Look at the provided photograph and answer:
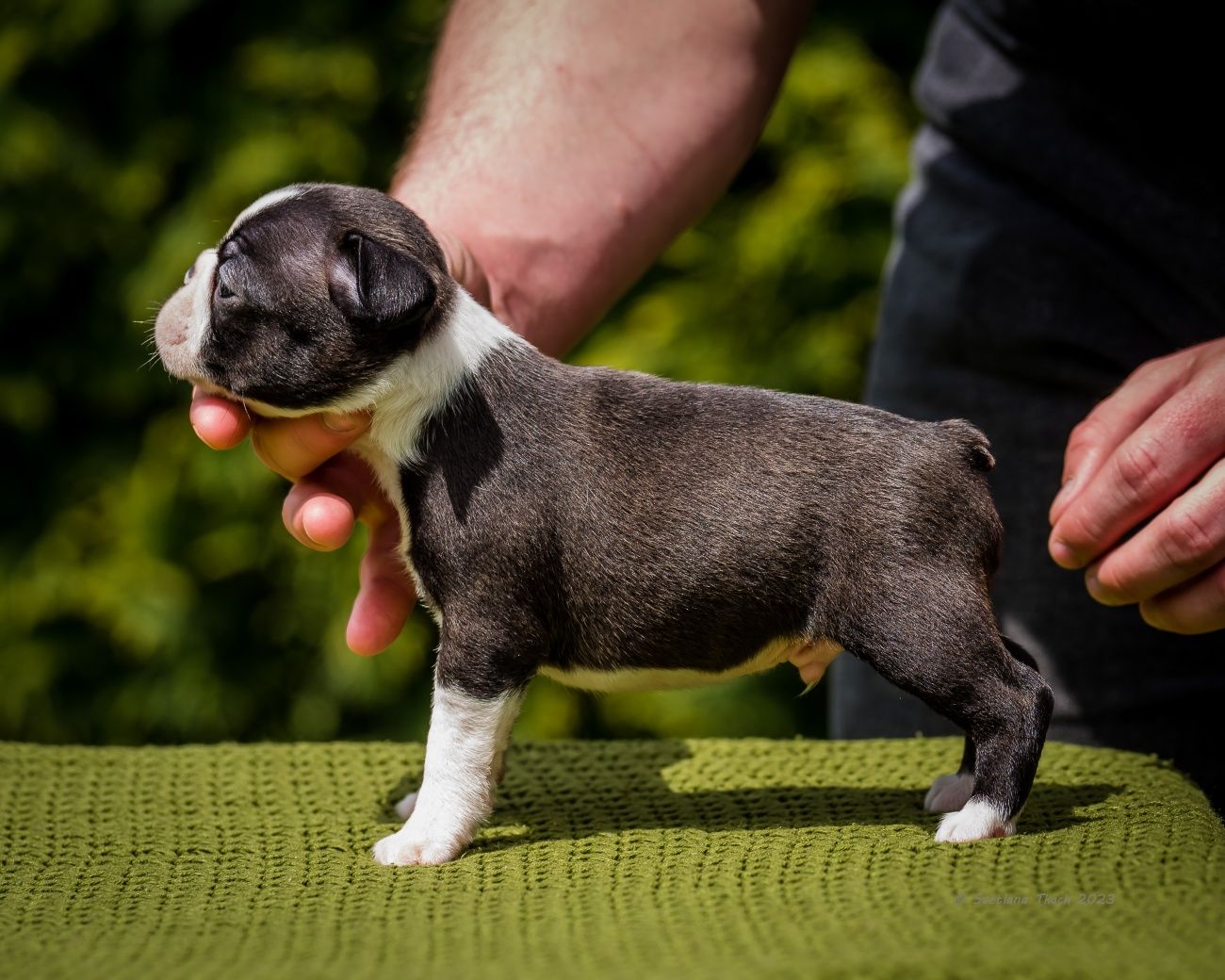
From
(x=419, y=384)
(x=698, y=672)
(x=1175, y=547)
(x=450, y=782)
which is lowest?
(x=450, y=782)

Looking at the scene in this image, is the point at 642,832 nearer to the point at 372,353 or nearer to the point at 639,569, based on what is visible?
the point at 639,569

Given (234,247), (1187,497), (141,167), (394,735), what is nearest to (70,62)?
(141,167)

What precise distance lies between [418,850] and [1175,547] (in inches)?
56.5

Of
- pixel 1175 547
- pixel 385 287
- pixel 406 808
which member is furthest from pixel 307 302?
pixel 1175 547

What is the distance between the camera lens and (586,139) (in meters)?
3.26

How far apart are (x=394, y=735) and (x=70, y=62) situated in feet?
9.21

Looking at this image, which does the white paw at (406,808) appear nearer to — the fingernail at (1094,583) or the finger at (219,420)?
the finger at (219,420)

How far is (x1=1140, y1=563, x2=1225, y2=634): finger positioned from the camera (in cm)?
247

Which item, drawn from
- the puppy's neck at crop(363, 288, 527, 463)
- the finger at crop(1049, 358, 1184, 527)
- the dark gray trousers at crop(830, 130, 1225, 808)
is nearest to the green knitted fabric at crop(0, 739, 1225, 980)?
the dark gray trousers at crop(830, 130, 1225, 808)

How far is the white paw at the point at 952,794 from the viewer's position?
261cm

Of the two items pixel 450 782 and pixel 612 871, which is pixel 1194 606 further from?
pixel 450 782

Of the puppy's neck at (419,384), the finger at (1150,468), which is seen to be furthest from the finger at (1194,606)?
the puppy's neck at (419,384)

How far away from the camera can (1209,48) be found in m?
3.10

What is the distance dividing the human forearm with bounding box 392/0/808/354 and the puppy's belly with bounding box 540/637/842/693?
0.97m
